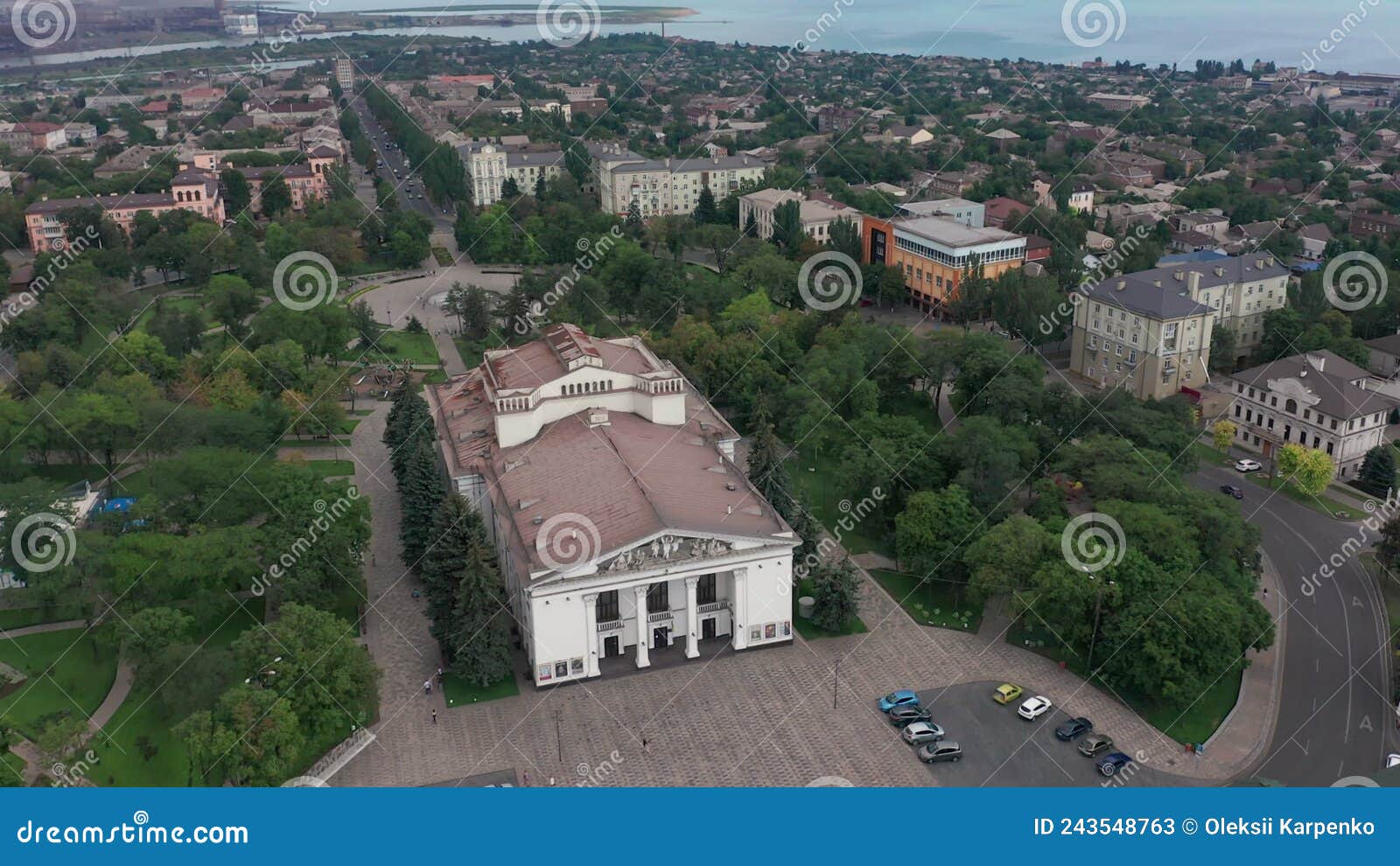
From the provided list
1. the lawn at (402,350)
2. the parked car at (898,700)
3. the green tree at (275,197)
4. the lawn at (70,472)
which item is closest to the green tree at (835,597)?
the parked car at (898,700)

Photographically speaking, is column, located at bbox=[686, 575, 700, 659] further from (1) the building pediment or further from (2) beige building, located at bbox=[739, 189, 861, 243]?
(2) beige building, located at bbox=[739, 189, 861, 243]

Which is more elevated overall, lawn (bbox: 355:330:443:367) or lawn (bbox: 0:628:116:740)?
lawn (bbox: 355:330:443:367)

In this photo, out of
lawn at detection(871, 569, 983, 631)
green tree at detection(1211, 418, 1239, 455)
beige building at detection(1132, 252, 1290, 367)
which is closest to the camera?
lawn at detection(871, 569, 983, 631)

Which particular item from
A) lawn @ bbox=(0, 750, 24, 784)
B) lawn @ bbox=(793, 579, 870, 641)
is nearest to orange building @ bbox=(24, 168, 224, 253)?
lawn @ bbox=(0, 750, 24, 784)

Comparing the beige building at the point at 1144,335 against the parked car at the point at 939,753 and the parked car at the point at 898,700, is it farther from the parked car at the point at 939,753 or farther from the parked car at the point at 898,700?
the parked car at the point at 939,753

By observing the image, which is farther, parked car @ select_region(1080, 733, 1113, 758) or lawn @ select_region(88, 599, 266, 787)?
parked car @ select_region(1080, 733, 1113, 758)

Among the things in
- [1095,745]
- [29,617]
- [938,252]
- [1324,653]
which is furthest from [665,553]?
[938,252]
